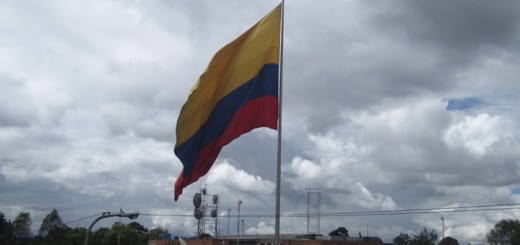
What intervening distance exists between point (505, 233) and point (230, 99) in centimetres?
10968

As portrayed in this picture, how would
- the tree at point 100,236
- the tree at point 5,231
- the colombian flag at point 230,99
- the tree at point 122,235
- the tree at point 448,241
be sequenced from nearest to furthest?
the colombian flag at point 230,99 < the tree at point 5,231 < the tree at point 448,241 < the tree at point 100,236 < the tree at point 122,235

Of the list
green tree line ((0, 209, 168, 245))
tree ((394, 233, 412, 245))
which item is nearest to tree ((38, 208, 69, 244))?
green tree line ((0, 209, 168, 245))

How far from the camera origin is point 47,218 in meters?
142

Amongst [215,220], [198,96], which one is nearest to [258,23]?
[198,96]

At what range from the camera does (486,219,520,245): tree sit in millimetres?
113688

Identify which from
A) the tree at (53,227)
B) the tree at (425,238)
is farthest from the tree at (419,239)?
the tree at (53,227)

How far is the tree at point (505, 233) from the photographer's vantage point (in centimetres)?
11369

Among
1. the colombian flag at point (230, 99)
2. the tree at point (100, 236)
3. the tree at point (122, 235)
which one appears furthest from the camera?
the tree at point (122, 235)

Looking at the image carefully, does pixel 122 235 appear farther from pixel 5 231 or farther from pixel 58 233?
pixel 5 231

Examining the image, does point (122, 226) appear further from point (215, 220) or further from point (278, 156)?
point (278, 156)

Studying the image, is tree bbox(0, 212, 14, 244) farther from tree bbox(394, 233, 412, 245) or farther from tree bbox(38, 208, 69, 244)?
tree bbox(394, 233, 412, 245)

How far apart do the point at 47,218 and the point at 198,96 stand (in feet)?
435

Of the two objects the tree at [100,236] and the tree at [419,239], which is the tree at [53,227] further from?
the tree at [419,239]

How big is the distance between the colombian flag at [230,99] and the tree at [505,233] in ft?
349
